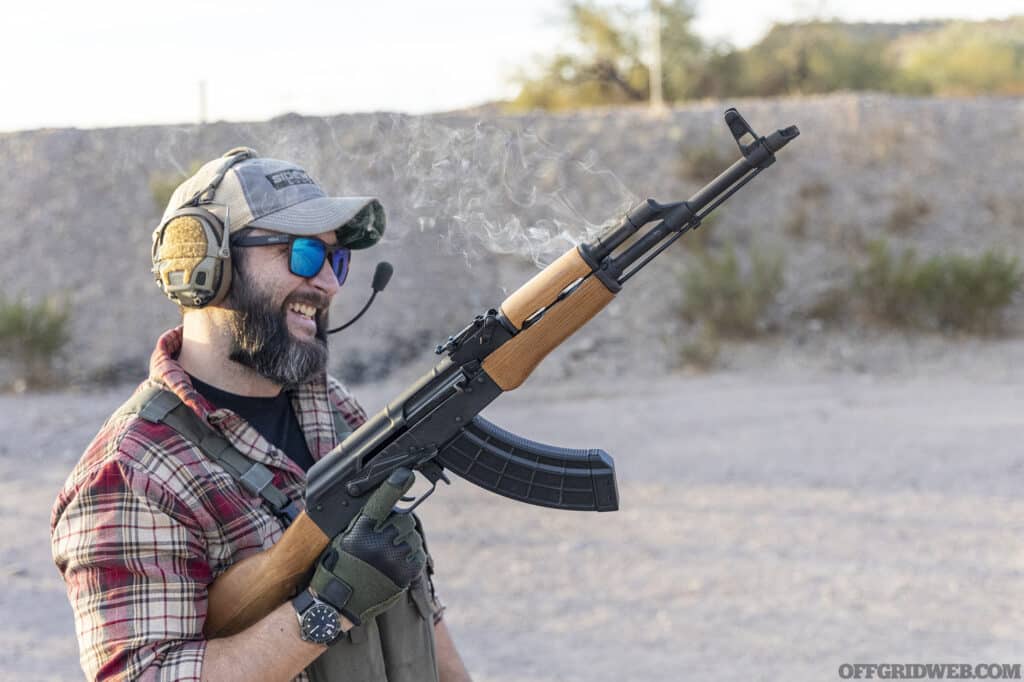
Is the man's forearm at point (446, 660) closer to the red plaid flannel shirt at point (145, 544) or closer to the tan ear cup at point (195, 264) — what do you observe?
the red plaid flannel shirt at point (145, 544)

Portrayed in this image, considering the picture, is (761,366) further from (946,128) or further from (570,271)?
(570,271)

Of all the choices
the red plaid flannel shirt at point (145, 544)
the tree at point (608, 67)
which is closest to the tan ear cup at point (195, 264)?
the red plaid flannel shirt at point (145, 544)

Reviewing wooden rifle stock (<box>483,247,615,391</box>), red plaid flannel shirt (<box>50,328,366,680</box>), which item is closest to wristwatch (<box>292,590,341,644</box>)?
red plaid flannel shirt (<box>50,328,366,680</box>)

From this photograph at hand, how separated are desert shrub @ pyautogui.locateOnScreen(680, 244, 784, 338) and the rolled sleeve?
38.1 feet

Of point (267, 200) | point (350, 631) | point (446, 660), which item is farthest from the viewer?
point (446, 660)

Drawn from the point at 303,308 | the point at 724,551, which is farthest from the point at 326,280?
the point at 724,551

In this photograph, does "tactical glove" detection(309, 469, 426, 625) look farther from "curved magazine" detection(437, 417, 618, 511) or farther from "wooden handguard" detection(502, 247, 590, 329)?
"wooden handguard" detection(502, 247, 590, 329)

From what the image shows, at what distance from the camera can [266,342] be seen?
217 centimetres

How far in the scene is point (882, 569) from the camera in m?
5.70

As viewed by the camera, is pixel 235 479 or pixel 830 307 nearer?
pixel 235 479

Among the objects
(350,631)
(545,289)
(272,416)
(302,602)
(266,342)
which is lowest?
(350,631)

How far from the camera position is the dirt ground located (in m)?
4.83

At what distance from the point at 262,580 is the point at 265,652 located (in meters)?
0.14

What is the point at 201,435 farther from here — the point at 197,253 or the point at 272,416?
the point at 197,253
